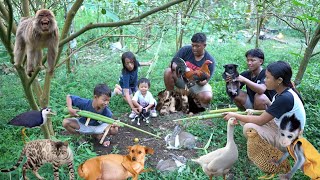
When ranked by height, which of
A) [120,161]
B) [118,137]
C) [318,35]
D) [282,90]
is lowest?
[118,137]

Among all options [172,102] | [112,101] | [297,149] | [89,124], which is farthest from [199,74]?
[297,149]

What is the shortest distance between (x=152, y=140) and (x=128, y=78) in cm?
124

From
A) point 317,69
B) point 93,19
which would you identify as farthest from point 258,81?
point 93,19

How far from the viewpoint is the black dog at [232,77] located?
13.4ft

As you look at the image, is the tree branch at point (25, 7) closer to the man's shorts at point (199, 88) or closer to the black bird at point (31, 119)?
the black bird at point (31, 119)

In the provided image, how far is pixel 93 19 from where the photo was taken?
1109 centimetres

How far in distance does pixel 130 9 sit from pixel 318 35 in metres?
3.51

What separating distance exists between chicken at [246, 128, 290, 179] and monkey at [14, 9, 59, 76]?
198 centimetres

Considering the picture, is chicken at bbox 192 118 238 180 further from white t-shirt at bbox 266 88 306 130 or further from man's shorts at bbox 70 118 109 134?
man's shorts at bbox 70 118 109 134

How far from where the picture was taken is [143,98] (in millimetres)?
4742

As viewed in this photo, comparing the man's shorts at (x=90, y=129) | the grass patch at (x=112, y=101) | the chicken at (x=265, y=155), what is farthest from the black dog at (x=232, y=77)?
the man's shorts at (x=90, y=129)

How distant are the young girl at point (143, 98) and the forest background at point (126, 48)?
0.48m

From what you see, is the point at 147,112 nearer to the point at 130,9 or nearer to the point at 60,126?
the point at 60,126

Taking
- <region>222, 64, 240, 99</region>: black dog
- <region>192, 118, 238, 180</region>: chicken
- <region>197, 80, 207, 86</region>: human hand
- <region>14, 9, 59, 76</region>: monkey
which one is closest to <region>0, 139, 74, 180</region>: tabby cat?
<region>14, 9, 59, 76</region>: monkey
